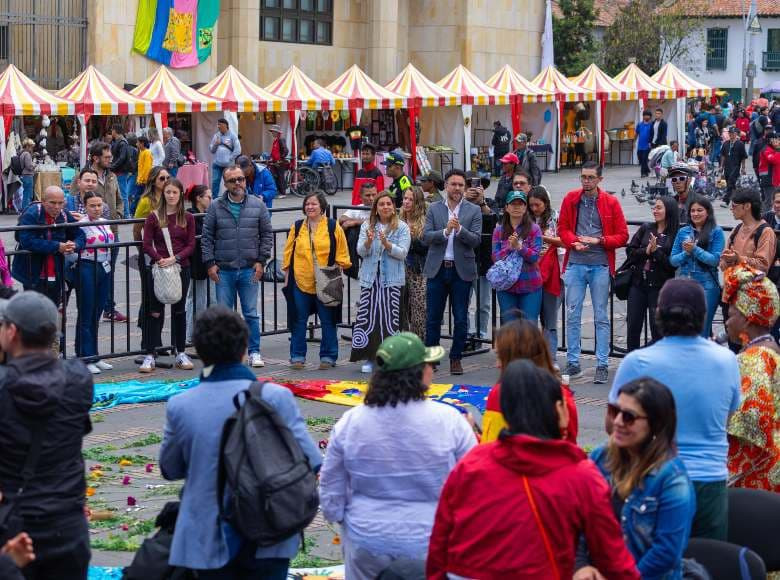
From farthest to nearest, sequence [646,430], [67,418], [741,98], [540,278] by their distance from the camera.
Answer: [741,98], [540,278], [67,418], [646,430]

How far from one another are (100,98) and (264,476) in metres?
25.2

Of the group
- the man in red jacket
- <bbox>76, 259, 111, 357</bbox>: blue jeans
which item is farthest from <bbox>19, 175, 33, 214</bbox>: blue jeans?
the man in red jacket

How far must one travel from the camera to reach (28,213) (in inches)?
470

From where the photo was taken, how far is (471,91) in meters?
37.2

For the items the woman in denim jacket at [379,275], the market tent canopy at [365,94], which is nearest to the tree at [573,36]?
the market tent canopy at [365,94]

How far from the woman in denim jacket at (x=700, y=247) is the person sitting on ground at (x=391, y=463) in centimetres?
613

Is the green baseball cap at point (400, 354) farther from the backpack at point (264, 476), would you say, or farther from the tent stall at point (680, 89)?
the tent stall at point (680, 89)

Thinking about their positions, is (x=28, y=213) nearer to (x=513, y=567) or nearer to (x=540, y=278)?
(x=540, y=278)

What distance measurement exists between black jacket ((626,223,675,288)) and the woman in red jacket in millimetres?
7126

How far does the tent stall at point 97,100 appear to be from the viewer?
94.6ft

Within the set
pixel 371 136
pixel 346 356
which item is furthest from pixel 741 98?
pixel 346 356

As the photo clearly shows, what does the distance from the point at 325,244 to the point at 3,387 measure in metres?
7.54

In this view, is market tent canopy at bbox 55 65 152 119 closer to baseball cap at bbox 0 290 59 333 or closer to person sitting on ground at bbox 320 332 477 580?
baseball cap at bbox 0 290 59 333

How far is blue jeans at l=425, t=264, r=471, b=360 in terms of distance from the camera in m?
12.2
